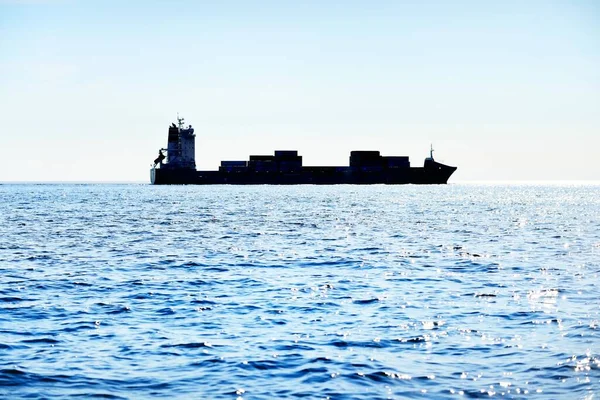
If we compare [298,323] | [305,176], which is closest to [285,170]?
[305,176]

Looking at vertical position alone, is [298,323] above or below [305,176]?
below

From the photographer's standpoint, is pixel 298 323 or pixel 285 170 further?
pixel 285 170

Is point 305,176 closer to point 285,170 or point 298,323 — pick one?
point 285,170

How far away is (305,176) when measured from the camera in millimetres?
190500

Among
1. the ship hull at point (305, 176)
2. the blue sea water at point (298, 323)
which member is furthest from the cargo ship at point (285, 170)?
the blue sea water at point (298, 323)

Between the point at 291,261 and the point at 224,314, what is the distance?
444 inches

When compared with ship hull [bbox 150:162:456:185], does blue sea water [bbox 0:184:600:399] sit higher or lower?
lower

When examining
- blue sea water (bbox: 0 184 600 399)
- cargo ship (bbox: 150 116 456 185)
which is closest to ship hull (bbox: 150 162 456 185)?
cargo ship (bbox: 150 116 456 185)

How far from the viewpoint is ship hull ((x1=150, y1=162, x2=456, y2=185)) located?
18412 centimetres

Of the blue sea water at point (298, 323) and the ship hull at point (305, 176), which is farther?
the ship hull at point (305, 176)

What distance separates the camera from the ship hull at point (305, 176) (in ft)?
604

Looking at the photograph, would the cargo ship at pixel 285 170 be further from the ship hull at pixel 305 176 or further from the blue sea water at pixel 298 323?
the blue sea water at pixel 298 323

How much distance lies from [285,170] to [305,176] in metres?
7.42

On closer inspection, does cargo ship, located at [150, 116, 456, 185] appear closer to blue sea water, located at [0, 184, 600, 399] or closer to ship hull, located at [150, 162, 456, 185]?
ship hull, located at [150, 162, 456, 185]
